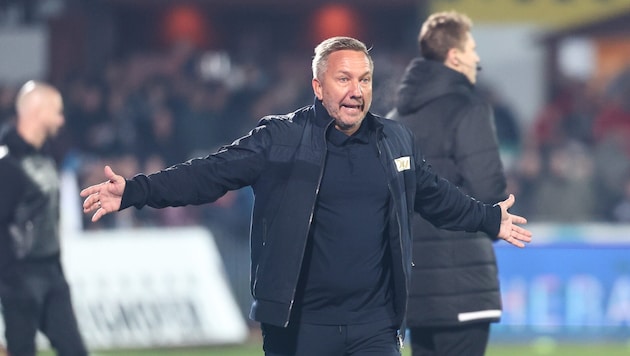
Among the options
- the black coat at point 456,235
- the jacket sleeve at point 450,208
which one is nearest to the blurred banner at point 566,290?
the black coat at point 456,235

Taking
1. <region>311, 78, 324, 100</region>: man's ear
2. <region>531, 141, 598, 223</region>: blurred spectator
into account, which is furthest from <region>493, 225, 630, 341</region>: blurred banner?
<region>311, 78, 324, 100</region>: man's ear

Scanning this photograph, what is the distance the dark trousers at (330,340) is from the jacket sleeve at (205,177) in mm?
664

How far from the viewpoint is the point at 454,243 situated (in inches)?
313

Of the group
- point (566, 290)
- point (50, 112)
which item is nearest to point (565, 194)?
point (566, 290)

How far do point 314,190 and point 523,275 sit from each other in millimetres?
→ 8227

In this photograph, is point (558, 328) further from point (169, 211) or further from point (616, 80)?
point (616, 80)

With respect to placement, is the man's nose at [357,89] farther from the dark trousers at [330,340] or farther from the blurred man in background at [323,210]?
the dark trousers at [330,340]

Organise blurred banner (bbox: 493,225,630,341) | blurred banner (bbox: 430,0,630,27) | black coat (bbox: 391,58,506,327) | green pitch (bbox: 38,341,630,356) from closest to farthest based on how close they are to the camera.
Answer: black coat (bbox: 391,58,506,327), green pitch (bbox: 38,341,630,356), blurred banner (bbox: 493,225,630,341), blurred banner (bbox: 430,0,630,27)

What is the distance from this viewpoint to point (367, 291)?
6.67 m

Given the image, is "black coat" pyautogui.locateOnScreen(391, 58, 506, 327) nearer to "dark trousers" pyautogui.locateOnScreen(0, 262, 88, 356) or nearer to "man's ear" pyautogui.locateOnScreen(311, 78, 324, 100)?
"man's ear" pyautogui.locateOnScreen(311, 78, 324, 100)

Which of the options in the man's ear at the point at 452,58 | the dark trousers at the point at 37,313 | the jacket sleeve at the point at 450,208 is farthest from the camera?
the dark trousers at the point at 37,313

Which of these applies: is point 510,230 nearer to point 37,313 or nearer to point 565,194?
point 37,313

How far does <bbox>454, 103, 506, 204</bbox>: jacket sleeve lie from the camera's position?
7.91m

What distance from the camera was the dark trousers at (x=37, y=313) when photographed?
30.2ft
